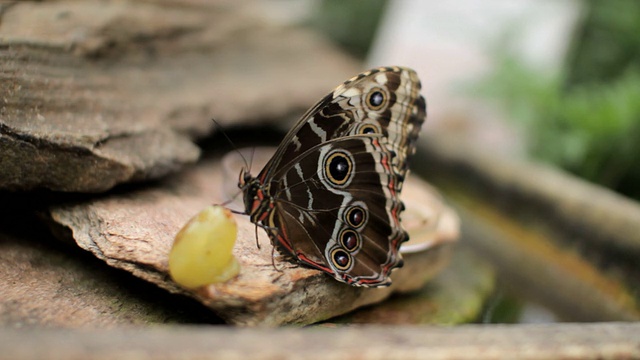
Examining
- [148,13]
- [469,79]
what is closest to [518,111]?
[469,79]

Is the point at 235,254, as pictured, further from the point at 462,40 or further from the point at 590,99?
the point at 462,40

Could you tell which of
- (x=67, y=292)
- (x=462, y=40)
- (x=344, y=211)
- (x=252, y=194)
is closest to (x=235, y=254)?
(x=252, y=194)

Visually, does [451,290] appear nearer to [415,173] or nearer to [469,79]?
[415,173]

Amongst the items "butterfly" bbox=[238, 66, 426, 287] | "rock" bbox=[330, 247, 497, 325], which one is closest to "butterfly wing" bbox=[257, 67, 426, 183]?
"butterfly" bbox=[238, 66, 426, 287]

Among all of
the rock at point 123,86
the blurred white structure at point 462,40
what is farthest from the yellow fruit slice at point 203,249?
the blurred white structure at point 462,40

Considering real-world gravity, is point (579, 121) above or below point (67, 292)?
above

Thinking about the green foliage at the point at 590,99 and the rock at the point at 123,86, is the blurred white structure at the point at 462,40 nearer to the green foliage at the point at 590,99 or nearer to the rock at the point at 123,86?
the green foliage at the point at 590,99

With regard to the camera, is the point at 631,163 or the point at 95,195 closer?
the point at 95,195
